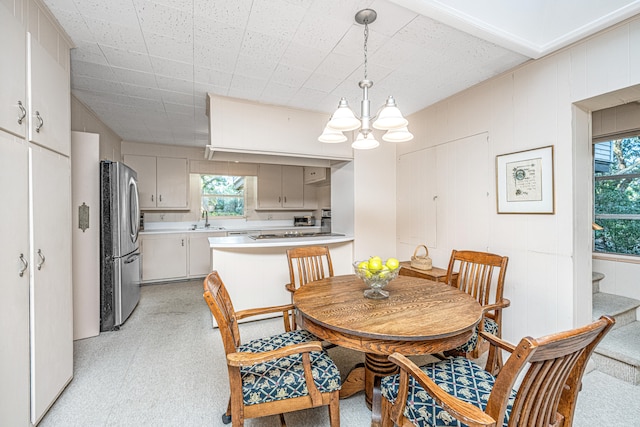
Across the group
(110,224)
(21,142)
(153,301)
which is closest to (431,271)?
(21,142)

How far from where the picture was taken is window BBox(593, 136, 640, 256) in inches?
121

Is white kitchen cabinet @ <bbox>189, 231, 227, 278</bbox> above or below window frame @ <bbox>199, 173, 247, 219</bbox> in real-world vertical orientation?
below

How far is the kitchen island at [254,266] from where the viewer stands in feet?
10.4

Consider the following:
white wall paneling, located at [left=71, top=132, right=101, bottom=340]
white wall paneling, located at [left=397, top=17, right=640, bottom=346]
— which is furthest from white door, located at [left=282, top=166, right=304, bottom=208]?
white wall paneling, located at [left=397, top=17, right=640, bottom=346]

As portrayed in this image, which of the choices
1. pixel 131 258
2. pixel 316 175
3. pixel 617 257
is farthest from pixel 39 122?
pixel 617 257

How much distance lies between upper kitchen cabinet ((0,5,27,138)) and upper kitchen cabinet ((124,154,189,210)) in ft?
12.8

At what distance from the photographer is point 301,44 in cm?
214

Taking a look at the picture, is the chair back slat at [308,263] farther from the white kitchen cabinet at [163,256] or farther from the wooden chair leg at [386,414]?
the white kitchen cabinet at [163,256]

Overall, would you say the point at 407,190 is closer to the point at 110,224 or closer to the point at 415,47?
the point at 415,47

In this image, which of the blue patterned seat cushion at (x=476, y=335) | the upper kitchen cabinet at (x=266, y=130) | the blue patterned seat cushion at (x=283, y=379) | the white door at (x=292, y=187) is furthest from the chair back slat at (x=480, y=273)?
the white door at (x=292, y=187)

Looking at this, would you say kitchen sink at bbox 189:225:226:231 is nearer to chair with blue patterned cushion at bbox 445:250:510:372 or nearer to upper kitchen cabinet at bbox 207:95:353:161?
upper kitchen cabinet at bbox 207:95:353:161

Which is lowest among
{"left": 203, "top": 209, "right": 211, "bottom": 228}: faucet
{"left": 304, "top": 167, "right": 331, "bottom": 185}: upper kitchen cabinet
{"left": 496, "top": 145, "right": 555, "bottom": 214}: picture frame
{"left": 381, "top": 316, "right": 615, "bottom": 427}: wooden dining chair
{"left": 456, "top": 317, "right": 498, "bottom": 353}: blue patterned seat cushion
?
{"left": 456, "top": 317, "right": 498, "bottom": 353}: blue patterned seat cushion

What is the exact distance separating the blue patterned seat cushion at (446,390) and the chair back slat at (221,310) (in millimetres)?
781

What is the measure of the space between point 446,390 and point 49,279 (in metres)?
2.38
